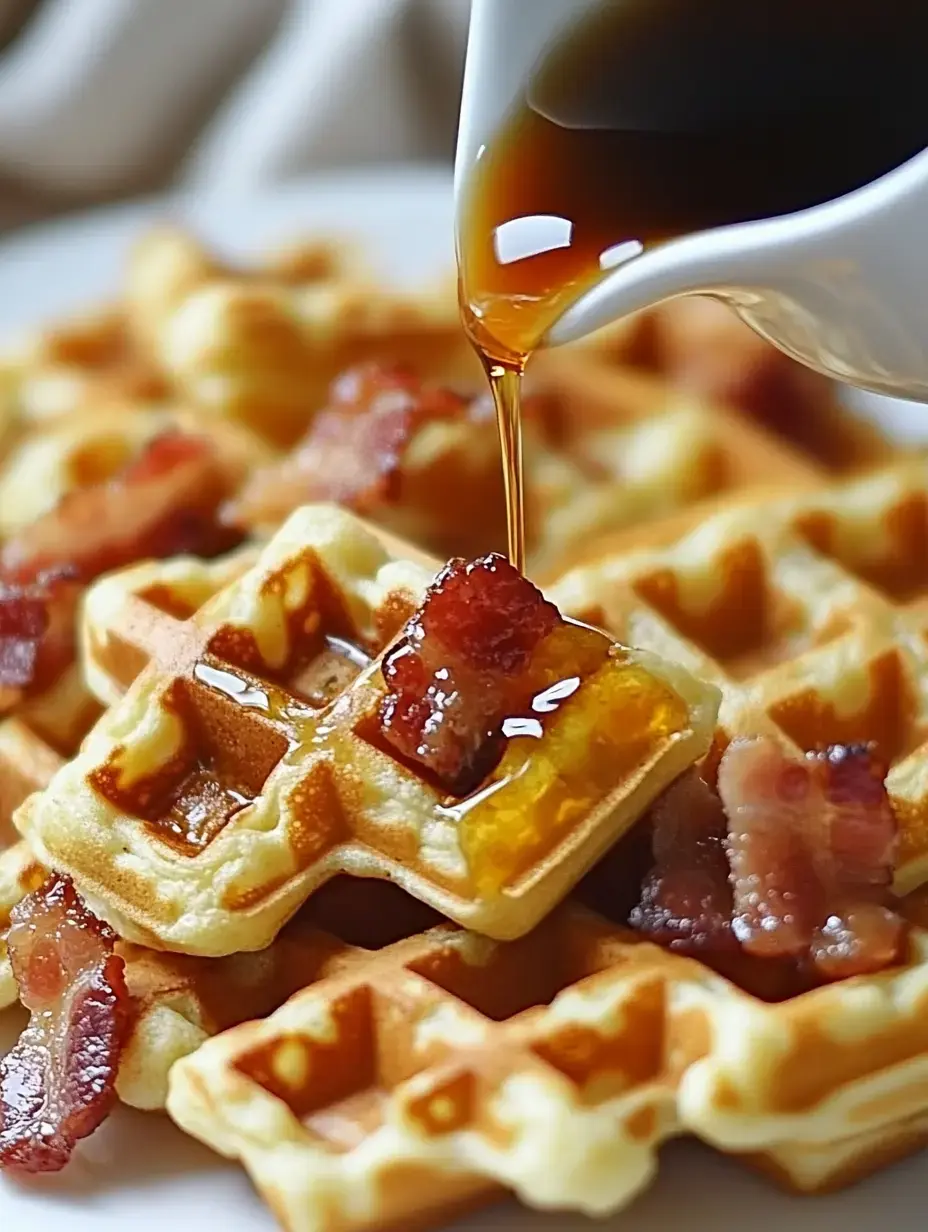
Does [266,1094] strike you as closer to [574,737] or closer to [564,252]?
[574,737]

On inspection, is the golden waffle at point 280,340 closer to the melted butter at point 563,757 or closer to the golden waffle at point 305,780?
the golden waffle at point 305,780

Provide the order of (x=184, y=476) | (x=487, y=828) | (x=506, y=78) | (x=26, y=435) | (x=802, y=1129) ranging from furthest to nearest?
(x=26, y=435) < (x=184, y=476) < (x=506, y=78) < (x=487, y=828) < (x=802, y=1129)

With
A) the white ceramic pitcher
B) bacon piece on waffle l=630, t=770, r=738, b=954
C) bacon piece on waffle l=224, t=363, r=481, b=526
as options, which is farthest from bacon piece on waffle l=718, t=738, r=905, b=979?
bacon piece on waffle l=224, t=363, r=481, b=526

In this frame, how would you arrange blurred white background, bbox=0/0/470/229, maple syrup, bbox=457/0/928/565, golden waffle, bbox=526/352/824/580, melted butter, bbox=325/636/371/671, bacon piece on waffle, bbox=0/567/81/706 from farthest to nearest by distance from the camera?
1. blurred white background, bbox=0/0/470/229
2. golden waffle, bbox=526/352/824/580
3. bacon piece on waffle, bbox=0/567/81/706
4. melted butter, bbox=325/636/371/671
5. maple syrup, bbox=457/0/928/565

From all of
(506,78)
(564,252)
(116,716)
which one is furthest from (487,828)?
(506,78)

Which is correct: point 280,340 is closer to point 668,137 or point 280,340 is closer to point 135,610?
point 135,610

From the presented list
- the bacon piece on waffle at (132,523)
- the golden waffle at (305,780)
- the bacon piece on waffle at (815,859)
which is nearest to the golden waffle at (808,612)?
the bacon piece on waffle at (815,859)

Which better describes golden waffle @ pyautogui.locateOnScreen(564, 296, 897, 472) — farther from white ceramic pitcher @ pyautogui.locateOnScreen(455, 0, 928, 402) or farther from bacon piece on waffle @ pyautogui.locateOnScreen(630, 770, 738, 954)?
bacon piece on waffle @ pyautogui.locateOnScreen(630, 770, 738, 954)
